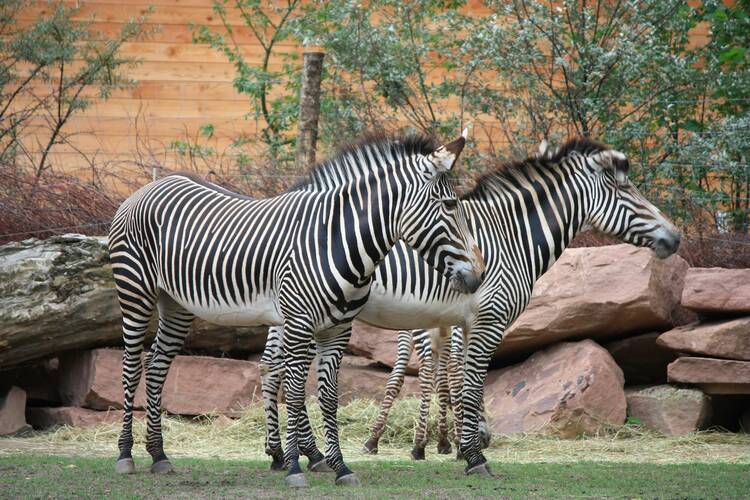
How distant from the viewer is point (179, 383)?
29.2ft

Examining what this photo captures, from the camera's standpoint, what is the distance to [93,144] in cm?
1411

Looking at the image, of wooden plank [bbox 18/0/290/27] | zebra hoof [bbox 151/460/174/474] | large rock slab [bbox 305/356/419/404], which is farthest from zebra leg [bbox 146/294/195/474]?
wooden plank [bbox 18/0/290/27]

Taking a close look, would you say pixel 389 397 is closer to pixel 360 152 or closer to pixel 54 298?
pixel 360 152

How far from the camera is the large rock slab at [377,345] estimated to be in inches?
365

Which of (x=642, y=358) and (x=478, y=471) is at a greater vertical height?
(x=642, y=358)

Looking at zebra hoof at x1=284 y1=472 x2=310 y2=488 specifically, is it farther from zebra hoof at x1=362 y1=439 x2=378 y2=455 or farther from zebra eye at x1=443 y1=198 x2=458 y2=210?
zebra hoof at x1=362 y1=439 x2=378 y2=455

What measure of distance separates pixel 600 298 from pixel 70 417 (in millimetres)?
4674

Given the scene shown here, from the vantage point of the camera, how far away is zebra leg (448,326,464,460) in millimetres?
7273

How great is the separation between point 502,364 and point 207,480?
4.22 metres

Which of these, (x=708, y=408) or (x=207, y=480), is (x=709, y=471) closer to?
(x=708, y=408)

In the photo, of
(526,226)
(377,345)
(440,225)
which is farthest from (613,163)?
(377,345)

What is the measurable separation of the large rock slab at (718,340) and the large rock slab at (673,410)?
0.39 meters

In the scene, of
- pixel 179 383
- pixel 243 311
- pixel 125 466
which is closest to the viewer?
pixel 243 311

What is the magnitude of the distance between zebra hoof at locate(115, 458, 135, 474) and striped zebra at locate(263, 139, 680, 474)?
925 millimetres
